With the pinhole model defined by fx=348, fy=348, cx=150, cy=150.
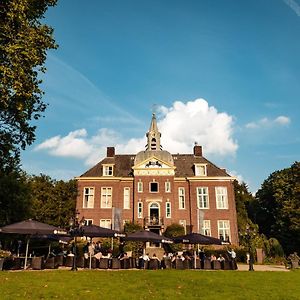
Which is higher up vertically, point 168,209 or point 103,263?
point 168,209

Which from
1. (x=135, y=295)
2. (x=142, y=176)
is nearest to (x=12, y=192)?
(x=142, y=176)

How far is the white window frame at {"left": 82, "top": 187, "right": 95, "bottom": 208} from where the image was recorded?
39969 mm

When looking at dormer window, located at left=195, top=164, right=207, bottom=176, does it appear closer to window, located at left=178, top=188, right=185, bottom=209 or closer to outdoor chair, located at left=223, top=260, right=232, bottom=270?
window, located at left=178, top=188, right=185, bottom=209

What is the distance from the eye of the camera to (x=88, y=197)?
40312mm

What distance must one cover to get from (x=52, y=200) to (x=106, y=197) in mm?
6110

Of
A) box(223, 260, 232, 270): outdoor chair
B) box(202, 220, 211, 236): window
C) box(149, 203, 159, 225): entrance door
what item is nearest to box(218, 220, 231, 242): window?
box(202, 220, 211, 236): window

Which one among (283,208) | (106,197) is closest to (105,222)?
(106,197)

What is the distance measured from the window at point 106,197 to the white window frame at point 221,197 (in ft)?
40.2

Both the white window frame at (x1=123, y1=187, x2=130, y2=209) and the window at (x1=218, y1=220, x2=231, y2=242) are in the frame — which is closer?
the window at (x1=218, y1=220, x2=231, y2=242)

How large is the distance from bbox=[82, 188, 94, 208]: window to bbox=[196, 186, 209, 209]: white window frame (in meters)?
12.2

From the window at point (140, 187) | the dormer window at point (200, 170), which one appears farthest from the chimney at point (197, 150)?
the window at point (140, 187)

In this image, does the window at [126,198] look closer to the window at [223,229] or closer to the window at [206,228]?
the window at [206,228]

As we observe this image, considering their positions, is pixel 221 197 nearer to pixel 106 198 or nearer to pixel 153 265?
pixel 106 198

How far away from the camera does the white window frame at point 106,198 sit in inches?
1572
